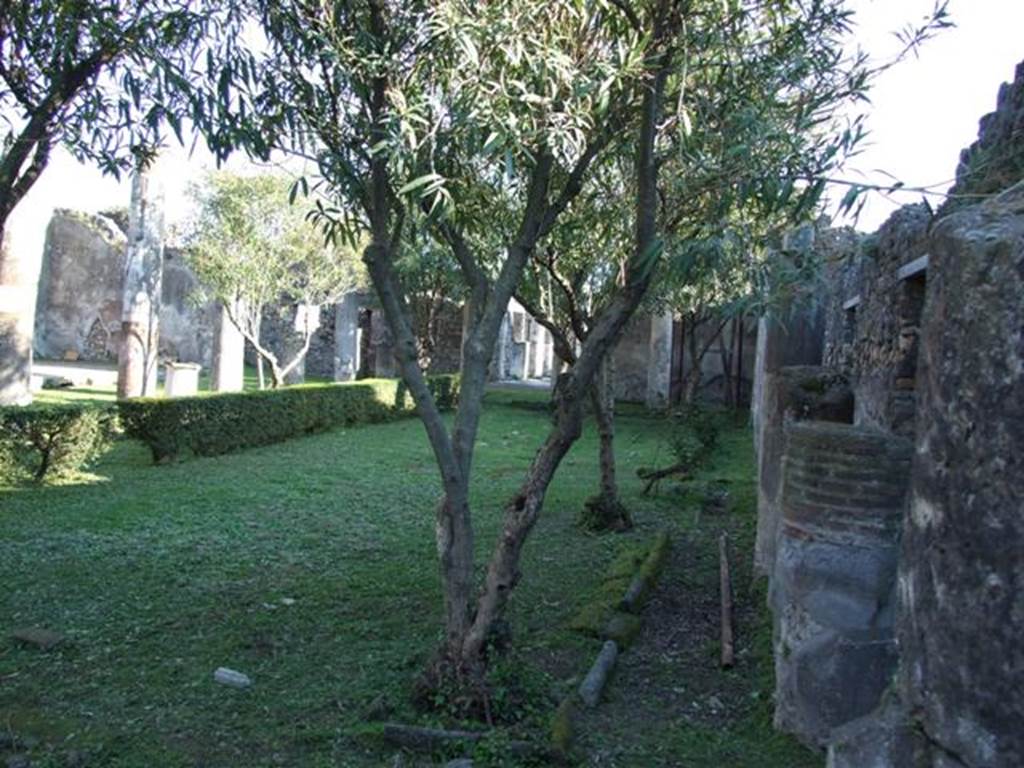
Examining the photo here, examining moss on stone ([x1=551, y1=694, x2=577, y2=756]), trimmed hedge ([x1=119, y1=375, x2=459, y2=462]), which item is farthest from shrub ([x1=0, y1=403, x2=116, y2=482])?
moss on stone ([x1=551, y1=694, x2=577, y2=756])

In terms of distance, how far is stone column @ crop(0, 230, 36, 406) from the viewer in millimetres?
14164

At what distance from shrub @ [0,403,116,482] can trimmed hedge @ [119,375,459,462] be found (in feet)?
2.63

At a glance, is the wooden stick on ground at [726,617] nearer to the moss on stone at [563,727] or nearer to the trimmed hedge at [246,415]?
the moss on stone at [563,727]

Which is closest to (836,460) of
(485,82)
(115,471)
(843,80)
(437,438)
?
(437,438)

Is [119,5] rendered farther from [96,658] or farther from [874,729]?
[874,729]

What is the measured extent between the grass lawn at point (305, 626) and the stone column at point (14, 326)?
16.7 ft

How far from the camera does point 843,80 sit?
16.3 feet

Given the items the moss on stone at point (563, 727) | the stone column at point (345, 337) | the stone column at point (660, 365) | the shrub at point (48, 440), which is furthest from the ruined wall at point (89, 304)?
the moss on stone at point (563, 727)

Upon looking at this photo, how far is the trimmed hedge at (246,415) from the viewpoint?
11414 millimetres

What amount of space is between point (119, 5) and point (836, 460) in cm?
432

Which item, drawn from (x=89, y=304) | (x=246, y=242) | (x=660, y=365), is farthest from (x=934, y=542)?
(x=89, y=304)

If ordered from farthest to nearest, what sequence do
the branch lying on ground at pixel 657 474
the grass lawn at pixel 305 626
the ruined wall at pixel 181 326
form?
the ruined wall at pixel 181 326 → the branch lying on ground at pixel 657 474 → the grass lawn at pixel 305 626

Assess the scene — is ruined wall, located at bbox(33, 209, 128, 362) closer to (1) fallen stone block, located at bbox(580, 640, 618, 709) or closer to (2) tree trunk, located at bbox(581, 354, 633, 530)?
(2) tree trunk, located at bbox(581, 354, 633, 530)

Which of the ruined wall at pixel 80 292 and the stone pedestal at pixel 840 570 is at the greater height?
the ruined wall at pixel 80 292
